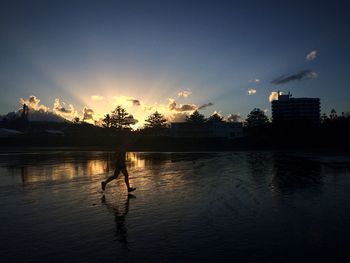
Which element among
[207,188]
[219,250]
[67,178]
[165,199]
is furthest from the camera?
[67,178]

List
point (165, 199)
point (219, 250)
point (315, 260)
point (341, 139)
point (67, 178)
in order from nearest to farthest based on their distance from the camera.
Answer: point (315, 260)
point (219, 250)
point (165, 199)
point (67, 178)
point (341, 139)

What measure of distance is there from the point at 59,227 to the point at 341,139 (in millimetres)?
77054

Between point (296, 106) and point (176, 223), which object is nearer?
point (176, 223)

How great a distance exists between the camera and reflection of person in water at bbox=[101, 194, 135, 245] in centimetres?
707

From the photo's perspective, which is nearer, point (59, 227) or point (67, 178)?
point (59, 227)

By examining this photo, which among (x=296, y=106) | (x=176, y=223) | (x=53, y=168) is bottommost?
(x=176, y=223)

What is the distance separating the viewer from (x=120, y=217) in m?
8.85

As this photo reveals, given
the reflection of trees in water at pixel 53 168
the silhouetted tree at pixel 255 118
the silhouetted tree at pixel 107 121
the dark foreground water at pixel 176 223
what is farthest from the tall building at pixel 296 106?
the dark foreground water at pixel 176 223

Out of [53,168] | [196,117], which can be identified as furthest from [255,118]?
[53,168]

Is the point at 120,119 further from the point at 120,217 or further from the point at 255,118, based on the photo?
the point at 120,217

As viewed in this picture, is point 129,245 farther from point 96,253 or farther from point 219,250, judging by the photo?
point 219,250

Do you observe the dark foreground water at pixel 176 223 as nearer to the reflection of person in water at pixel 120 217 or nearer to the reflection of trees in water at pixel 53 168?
the reflection of person in water at pixel 120 217

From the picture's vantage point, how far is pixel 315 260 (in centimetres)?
579

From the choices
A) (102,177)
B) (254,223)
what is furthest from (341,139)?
(254,223)
